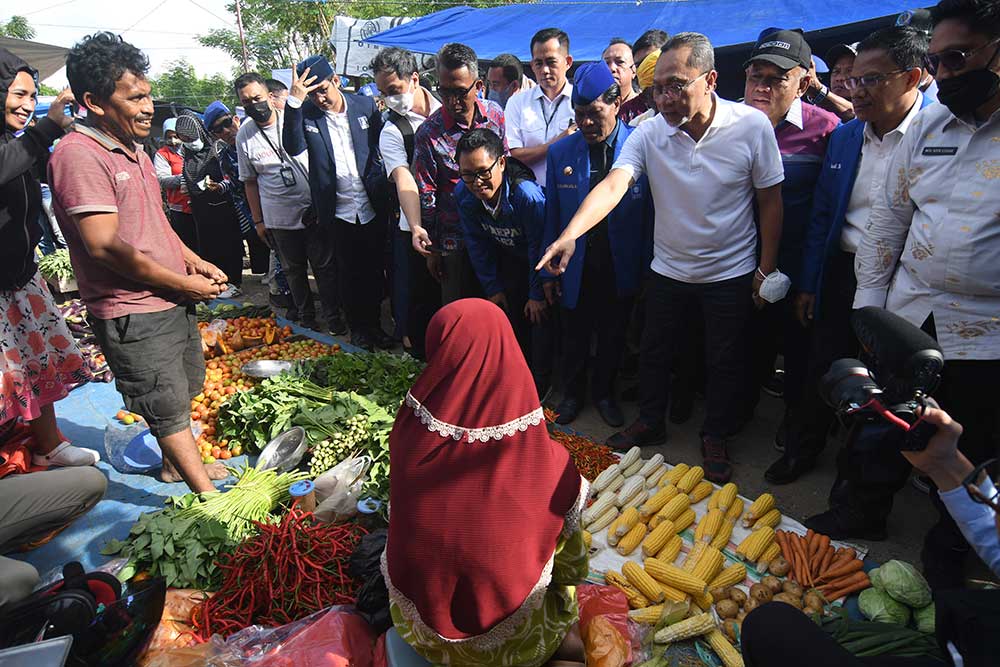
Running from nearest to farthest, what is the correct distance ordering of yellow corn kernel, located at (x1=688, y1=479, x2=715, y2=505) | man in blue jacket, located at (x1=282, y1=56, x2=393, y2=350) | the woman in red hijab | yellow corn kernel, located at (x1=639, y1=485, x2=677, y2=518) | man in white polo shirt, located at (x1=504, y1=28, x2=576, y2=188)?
the woman in red hijab
yellow corn kernel, located at (x1=639, y1=485, x2=677, y2=518)
yellow corn kernel, located at (x1=688, y1=479, x2=715, y2=505)
man in white polo shirt, located at (x1=504, y1=28, x2=576, y2=188)
man in blue jacket, located at (x1=282, y1=56, x2=393, y2=350)

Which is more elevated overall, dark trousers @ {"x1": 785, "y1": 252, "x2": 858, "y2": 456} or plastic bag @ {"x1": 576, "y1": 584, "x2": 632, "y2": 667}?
dark trousers @ {"x1": 785, "y1": 252, "x2": 858, "y2": 456}

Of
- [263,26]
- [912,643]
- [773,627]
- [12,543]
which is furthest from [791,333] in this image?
[263,26]

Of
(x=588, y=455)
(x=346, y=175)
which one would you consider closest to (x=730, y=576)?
(x=588, y=455)

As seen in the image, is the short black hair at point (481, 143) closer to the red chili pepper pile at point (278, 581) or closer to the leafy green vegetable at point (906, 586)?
the red chili pepper pile at point (278, 581)

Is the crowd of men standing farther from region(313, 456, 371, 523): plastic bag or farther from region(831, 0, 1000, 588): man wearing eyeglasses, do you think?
region(313, 456, 371, 523): plastic bag

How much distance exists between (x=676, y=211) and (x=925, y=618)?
2276mm

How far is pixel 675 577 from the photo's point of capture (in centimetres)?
262

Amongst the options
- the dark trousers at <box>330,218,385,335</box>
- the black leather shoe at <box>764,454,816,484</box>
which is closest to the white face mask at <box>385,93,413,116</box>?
the dark trousers at <box>330,218,385,335</box>

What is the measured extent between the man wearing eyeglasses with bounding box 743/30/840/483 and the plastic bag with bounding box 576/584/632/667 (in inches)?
65.7

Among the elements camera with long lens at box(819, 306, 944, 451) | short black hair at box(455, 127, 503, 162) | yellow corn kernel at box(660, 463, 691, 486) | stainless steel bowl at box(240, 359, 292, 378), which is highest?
short black hair at box(455, 127, 503, 162)

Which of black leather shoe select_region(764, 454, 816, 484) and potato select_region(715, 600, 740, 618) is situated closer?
potato select_region(715, 600, 740, 618)

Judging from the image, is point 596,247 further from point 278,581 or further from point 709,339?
point 278,581

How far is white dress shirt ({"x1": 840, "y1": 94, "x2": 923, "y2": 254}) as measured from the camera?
2.77 m

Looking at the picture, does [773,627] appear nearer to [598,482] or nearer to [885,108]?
[598,482]
